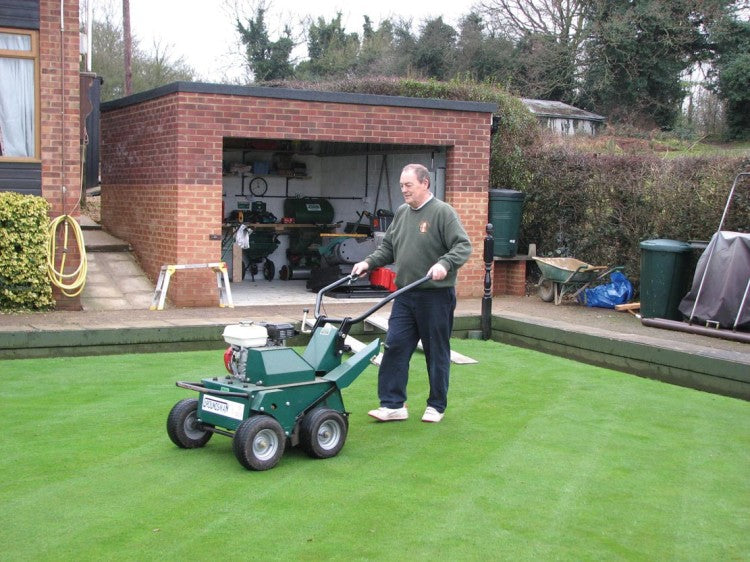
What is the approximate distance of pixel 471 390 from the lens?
770cm

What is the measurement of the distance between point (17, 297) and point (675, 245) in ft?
24.9

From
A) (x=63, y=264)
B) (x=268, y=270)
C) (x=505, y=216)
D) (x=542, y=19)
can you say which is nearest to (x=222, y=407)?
(x=63, y=264)

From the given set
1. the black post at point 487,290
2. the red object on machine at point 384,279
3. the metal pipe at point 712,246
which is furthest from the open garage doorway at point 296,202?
the metal pipe at point 712,246

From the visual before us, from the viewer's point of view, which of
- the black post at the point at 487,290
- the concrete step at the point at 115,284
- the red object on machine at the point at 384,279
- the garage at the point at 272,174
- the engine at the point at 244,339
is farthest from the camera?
the red object on machine at the point at 384,279

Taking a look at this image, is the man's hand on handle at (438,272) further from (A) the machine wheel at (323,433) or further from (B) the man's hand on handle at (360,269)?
(A) the machine wheel at (323,433)

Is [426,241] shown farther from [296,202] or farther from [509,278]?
[296,202]

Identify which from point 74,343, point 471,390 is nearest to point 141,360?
point 74,343

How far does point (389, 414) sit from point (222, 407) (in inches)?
59.9

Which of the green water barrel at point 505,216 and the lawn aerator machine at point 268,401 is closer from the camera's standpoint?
the lawn aerator machine at point 268,401

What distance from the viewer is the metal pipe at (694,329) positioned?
9739mm

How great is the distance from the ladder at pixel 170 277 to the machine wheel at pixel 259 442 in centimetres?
605

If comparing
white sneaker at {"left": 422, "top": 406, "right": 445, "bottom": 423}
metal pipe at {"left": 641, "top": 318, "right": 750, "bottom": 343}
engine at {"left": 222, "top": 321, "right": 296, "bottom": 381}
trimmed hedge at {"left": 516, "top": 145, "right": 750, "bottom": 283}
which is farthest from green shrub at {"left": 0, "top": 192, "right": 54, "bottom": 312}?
trimmed hedge at {"left": 516, "top": 145, "right": 750, "bottom": 283}

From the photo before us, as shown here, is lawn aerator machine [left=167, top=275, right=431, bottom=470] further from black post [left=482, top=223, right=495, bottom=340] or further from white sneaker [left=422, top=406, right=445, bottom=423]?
black post [left=482, top=223, right=495, bottom=340]

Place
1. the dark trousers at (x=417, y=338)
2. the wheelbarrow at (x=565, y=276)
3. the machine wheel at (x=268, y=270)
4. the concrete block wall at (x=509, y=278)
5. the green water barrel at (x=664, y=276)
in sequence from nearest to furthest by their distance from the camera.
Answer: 1. the dark trousers at (x=417, y=338)
2. the green water barrel at (x=664, y=276)
3. the wheelbarrow at (x=565, y=276)
4. the concrete block wall at (x=509, y=278)
5. the machine wheel at (x=268, y=270)
